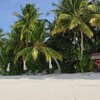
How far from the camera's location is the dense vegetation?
28.6 m

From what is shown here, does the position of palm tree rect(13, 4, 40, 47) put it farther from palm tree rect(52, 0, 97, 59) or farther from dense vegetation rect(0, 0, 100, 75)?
palm tree rect(52, 0, 97, 59)

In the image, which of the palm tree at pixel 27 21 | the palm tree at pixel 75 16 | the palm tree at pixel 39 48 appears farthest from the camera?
the palm tree at pixel 27 21

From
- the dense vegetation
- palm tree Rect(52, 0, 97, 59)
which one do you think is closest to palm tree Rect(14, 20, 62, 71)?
the dense vegetation

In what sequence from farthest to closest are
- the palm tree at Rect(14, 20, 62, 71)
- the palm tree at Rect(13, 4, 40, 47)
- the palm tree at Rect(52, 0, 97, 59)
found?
1. the palm tree at Rect(13, 4, 40, 47)
2. the palm tree at Rect(14, 20, 62, 71)
3. the palm tree at Rect(52, 0, 97, 59)

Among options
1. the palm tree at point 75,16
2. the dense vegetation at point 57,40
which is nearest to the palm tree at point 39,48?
the dense vegetation at point 57,40

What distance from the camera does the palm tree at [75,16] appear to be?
2800cm

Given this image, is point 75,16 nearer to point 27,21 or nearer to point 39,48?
point 39,48

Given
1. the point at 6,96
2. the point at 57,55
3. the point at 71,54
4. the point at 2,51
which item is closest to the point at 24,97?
the point at 6,96

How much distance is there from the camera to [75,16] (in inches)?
1120

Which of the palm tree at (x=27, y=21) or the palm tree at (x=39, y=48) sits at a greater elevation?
the palm tree at (x=27, y=21)

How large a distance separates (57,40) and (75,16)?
4.34 metres

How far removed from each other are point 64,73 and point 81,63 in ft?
7.11

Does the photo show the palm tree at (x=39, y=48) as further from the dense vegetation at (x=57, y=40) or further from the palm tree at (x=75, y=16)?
the palm tree at (x=75, y=16)

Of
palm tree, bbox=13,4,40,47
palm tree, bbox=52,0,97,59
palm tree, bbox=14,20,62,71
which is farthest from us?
palm tree, bbox=13,4,40,47
